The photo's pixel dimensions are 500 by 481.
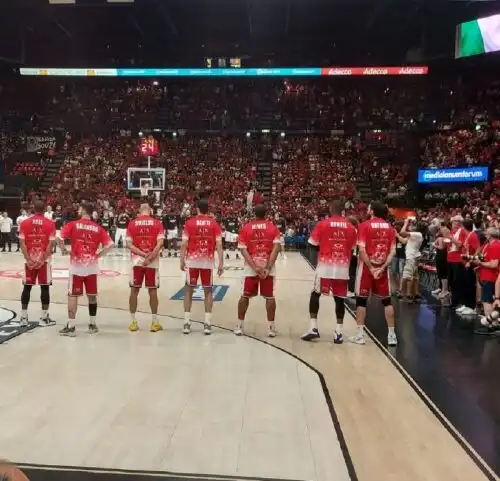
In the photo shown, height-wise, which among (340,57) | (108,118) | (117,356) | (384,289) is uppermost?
(340,57)

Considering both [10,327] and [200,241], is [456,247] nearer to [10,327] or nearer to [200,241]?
[200,241]

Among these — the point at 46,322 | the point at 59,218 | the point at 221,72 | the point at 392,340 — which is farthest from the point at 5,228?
the point at 221,72

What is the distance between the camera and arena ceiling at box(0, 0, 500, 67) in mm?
A: 24406

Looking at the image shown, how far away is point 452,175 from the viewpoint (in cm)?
2262

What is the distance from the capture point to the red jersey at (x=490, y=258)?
6609 millimetres

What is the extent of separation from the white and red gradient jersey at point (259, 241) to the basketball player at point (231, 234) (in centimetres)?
1044

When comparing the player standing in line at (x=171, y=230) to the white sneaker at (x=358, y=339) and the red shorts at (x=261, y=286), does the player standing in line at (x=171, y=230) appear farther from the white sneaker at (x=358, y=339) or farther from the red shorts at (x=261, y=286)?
the white sneaker at (x=358, y=339)

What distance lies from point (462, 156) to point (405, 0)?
23.5 ft

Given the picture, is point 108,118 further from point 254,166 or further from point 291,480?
point 291,480

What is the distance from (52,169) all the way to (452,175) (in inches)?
780

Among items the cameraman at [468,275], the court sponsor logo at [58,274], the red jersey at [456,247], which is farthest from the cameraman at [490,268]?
the court sponsor logo at [58,274]

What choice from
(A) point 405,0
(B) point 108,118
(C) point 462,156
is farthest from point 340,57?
(B) point 108,118

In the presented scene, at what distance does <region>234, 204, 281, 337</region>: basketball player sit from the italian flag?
750 inches

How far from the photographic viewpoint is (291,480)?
279 cm
